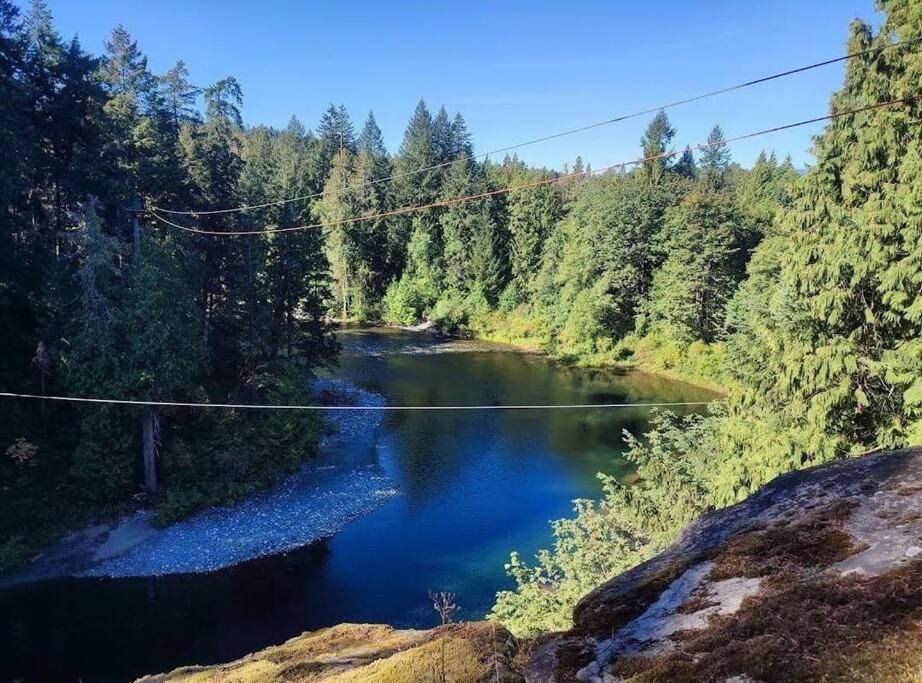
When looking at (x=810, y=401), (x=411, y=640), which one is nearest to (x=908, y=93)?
(x=810, y=401)

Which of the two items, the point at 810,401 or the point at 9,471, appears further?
the point at 9,471

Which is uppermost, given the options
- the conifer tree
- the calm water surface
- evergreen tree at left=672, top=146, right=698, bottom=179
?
evergreen tree at left=672, top=146, right=698, bottom=179

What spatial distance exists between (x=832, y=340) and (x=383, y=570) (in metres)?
12.6

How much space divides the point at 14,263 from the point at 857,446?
23382mm

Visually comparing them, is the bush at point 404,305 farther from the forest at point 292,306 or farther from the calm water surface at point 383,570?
the calm water surface at point 383,570

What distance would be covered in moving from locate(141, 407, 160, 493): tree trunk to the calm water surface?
392 centimetres

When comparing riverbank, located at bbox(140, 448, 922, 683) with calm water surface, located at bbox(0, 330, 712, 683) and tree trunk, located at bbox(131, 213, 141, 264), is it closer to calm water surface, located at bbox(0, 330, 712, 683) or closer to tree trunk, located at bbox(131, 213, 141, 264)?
calm water surface, located at bbox(0, 330, 712, 683)

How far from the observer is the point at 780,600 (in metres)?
3.53

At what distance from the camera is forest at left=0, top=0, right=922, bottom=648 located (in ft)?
33.8

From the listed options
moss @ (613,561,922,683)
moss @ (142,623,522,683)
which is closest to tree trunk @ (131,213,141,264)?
moss @ (142,623,522,683)

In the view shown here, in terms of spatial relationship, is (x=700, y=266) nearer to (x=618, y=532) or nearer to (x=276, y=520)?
(x=618, y=532)

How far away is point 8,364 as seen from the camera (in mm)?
19422

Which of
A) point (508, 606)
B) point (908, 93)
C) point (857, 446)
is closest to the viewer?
point (908, 93)

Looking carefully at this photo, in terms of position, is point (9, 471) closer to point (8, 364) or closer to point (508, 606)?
point (8, 364)
